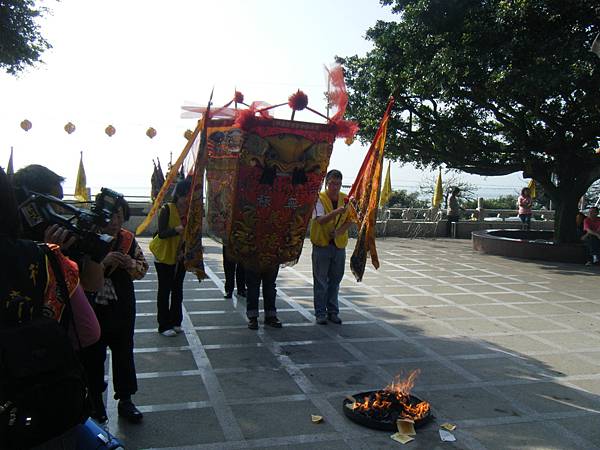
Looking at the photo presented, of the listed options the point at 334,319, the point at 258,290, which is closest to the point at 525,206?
the point at 334,319

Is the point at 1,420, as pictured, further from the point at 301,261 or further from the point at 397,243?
the point at 397,243

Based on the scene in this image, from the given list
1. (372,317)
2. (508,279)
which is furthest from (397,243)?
(372,317)

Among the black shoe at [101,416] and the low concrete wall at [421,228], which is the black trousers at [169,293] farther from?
the low concrete wall at [421,228]

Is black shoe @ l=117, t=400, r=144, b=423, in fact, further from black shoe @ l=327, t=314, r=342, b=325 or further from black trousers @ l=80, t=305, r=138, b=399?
black shoe @ l=327, t=314, r=342, b=325

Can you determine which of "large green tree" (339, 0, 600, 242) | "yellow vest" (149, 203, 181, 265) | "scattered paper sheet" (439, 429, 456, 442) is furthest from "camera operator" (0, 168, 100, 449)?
"large green tree" (339, 0, 600, 242)

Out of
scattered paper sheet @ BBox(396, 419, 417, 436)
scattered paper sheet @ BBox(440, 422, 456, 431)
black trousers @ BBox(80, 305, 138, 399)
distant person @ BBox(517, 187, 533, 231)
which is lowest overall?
scattered paper sheet @ BBox(440, 422, 456, 431)

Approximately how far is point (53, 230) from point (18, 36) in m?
11.9

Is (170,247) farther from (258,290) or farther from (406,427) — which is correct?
(406,427)

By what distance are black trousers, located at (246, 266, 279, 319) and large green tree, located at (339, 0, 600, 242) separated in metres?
→ 6.06

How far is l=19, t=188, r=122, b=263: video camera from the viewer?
2.11 meters

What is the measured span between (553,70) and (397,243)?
22.6 feet

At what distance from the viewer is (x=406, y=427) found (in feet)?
11.1

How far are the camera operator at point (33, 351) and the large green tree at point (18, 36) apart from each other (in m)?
11.4

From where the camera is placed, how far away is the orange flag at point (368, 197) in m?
5.34
